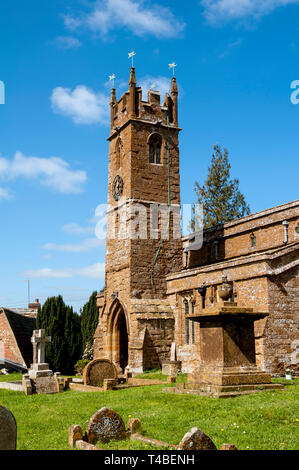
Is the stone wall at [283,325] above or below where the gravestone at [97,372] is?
above

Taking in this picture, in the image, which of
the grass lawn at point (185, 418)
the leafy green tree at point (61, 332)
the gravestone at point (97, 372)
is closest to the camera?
the grass lawn at point (185, 418)

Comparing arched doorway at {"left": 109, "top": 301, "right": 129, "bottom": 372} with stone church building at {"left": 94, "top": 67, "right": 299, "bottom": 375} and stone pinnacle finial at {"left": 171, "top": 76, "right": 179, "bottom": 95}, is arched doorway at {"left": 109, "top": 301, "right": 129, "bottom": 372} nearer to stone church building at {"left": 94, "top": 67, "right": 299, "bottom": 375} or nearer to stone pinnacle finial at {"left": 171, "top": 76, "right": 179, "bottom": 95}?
stone church building at {"left": 94, "top": 67, "right": 299, "bottom": 375}

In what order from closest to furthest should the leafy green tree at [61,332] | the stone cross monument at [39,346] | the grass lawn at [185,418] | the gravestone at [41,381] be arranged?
the grass lawn at [185,418], the gravestone at [41,381], the stone cross monument at [39,346], the leafy green tree at [61,332]

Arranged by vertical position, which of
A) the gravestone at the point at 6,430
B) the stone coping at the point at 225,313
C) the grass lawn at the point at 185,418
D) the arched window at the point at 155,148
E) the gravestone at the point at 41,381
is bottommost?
the gravestone at the point at 41,381

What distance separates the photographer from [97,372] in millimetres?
18766

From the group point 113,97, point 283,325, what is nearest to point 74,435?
point 283,325

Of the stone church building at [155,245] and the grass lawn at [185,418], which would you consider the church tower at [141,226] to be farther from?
the grass lawn at [185,418]

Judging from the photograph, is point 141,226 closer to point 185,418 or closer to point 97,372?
point 97,372

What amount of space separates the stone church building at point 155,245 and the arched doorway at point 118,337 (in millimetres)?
56

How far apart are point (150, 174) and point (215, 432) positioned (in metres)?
20.0

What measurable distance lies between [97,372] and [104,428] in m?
11.0

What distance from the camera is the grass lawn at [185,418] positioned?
786 centimetres

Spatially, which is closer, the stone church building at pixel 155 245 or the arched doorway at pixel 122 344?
the stone church building at pixel 155 245

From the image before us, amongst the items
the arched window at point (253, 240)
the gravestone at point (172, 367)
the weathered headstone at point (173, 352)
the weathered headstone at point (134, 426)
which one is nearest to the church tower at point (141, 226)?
the weathered headstone at point (173, 352)
